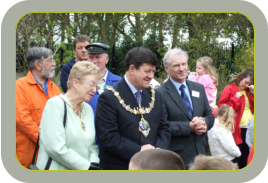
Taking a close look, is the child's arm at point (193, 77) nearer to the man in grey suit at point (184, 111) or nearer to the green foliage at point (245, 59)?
the man in grey suit at point (184, 111)

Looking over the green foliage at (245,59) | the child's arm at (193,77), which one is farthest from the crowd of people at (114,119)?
the green foliage at (245,59)

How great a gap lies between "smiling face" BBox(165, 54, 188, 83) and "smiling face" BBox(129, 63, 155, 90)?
576mm

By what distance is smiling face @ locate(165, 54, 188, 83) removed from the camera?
3.00 meters

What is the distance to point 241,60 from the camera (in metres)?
9.23

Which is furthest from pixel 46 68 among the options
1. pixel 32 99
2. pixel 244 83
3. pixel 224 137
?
pixel 244 83

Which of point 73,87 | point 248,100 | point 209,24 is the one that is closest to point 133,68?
point 73,87

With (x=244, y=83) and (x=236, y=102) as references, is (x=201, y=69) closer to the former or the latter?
(x=244, y=83)

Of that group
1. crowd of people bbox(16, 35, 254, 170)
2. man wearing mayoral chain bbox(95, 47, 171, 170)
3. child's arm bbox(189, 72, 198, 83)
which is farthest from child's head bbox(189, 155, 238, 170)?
child's arm bbox(189, 72, 198, 83)

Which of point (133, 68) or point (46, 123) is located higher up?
point (133, 68)

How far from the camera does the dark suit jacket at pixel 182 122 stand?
2.84 metres

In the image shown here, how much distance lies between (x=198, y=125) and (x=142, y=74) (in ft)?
2.79

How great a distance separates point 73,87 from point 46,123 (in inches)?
15.5

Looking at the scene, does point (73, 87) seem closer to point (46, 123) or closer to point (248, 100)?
point (46, 123)

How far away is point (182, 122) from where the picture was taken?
9.41 ft
